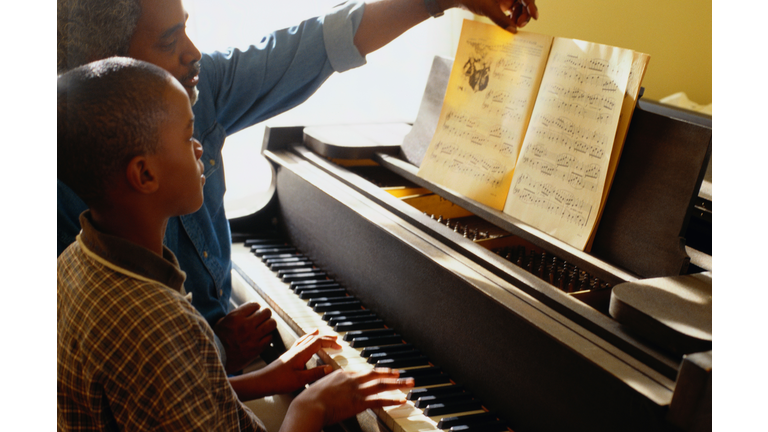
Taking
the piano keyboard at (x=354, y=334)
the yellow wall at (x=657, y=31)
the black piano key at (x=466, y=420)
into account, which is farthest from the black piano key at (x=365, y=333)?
the yellow wall at (x=657, y=31)

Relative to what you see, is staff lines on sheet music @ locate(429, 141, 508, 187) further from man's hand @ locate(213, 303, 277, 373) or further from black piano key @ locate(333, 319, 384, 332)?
man's hand @ locate(213, 303, 277, 373)

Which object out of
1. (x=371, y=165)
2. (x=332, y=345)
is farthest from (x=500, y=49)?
(x=332, y=345)

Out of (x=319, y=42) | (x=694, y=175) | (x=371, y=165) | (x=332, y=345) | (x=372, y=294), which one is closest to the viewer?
(x=694, y=175)

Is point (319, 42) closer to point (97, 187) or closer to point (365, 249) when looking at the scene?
point (365, 249)

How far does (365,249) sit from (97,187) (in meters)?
0.83

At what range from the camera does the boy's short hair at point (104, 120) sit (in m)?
0.98

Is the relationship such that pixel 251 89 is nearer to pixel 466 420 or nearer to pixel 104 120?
pixel 104 120

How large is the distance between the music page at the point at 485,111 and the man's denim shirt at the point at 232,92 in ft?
1.14

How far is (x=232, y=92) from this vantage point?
182cm

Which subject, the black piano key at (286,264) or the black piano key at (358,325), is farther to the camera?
the black piano key at (286,264)

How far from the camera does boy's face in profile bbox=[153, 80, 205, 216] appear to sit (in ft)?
3.43

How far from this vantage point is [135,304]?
0.98 meters

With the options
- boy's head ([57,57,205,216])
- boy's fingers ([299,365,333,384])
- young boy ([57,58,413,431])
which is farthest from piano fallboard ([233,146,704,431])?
boy's head ([57,57,205,216])

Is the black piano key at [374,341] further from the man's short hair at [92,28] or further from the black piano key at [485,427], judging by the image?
the man's short hair at [92,28]
